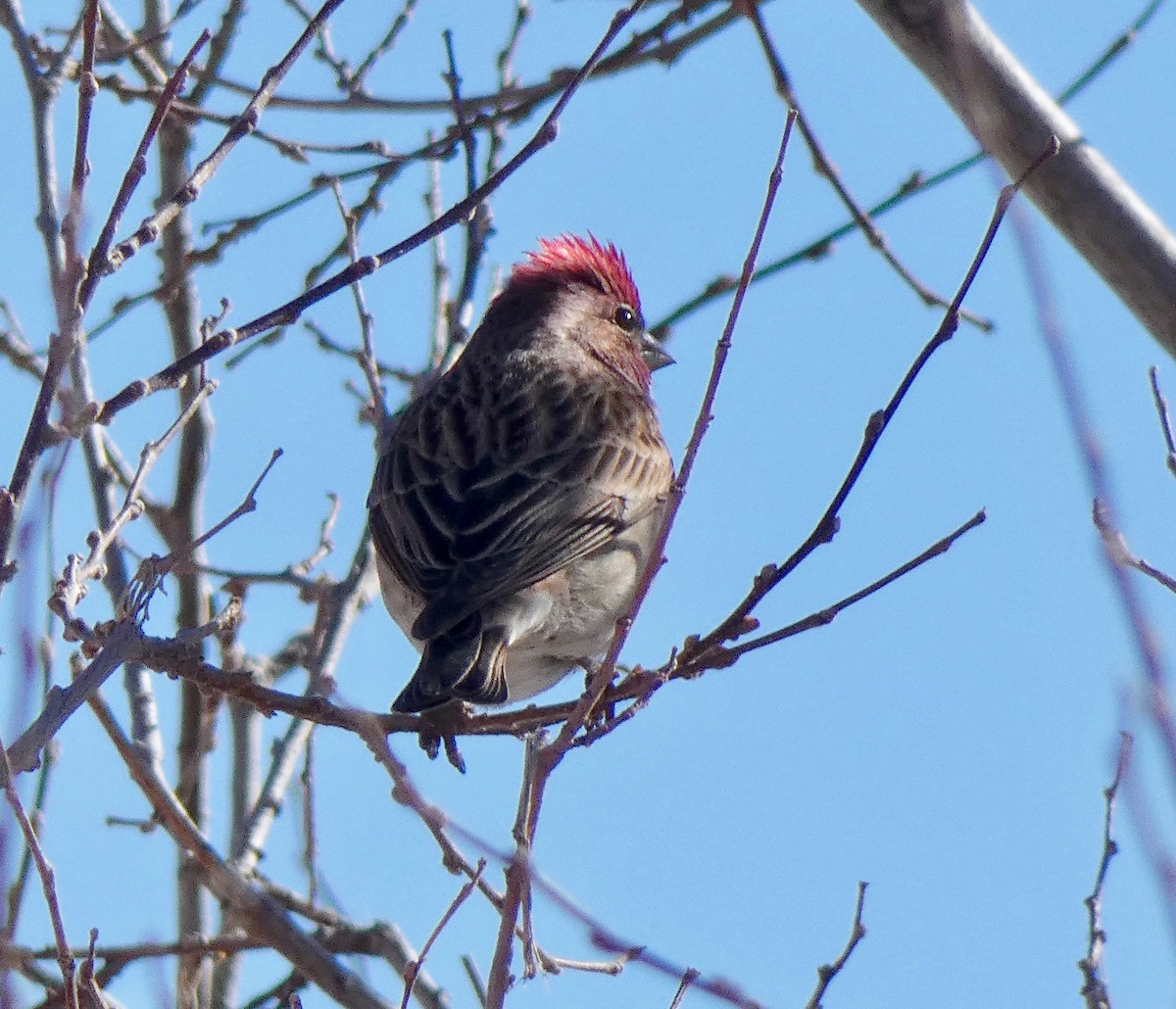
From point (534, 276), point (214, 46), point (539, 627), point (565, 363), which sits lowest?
point (539, 627)

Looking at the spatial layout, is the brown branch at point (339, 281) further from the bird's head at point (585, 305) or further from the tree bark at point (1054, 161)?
the bird's head at point (585, 305)

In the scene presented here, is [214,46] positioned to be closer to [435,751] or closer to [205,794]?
[205,794]

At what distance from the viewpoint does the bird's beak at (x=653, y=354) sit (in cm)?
889

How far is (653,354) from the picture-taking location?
352 inches

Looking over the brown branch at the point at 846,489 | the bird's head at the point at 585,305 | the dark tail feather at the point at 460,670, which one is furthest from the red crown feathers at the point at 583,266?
the brown branch at the point at 846,489

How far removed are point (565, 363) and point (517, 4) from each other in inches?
65.3

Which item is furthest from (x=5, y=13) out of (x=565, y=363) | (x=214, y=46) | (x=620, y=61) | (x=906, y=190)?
(x=906, y=190)

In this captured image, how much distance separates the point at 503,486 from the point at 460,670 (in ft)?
4.31

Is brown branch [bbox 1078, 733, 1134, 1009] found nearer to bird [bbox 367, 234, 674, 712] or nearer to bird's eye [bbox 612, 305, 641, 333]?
bird [bbox 367, 234, 674, 712]

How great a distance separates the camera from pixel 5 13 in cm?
649

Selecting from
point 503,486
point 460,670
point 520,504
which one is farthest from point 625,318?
point 460,670

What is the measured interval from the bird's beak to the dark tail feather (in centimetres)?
299

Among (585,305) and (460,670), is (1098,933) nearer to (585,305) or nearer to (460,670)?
(460,670)

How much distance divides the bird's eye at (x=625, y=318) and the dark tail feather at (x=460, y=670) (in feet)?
9.93
